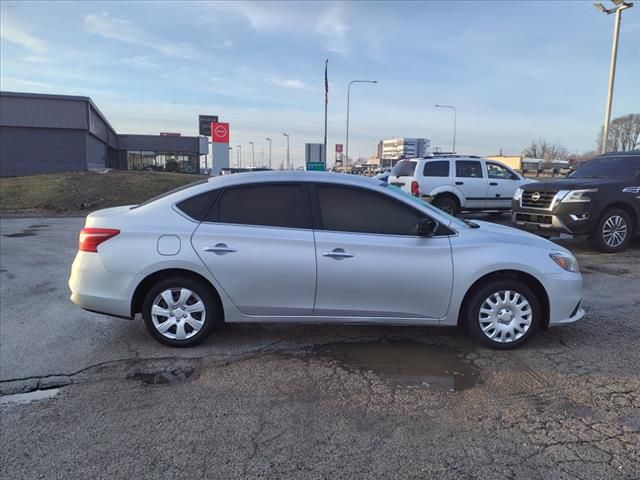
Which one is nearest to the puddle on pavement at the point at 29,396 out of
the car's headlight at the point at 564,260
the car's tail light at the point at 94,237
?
the car's tail light at the point at 94,237

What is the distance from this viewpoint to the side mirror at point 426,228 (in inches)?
169

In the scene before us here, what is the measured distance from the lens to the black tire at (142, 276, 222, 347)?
4344 mm

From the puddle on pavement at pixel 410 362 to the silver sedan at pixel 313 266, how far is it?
0.29m

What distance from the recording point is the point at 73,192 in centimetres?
2102

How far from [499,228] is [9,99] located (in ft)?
117

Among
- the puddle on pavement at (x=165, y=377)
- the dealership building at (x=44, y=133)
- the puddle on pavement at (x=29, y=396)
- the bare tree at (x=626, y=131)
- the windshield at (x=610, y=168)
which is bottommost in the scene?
the puddle on pavement at (x=29, y=396)

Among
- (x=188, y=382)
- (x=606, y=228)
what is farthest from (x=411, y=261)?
(x=606, y=228)

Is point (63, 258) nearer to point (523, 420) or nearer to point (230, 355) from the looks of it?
point (230, 355)

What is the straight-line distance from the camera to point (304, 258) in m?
4.27

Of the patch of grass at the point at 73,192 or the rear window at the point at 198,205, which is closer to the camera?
the rear window at the point at 198,205

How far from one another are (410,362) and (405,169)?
996cm

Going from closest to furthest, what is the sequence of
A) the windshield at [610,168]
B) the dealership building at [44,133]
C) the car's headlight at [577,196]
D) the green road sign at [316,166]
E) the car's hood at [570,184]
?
the car's headlight at [577,196] → the car's hood at [570,184] → the windshield at [610,168] → the green road sign at [316,166] → the dealership building at [44,133]

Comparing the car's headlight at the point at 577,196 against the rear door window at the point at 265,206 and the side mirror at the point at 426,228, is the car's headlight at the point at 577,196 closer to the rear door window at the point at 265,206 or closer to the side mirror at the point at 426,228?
the side mirror at the point at 426,228

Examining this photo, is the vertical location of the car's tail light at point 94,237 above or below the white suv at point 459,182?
below
